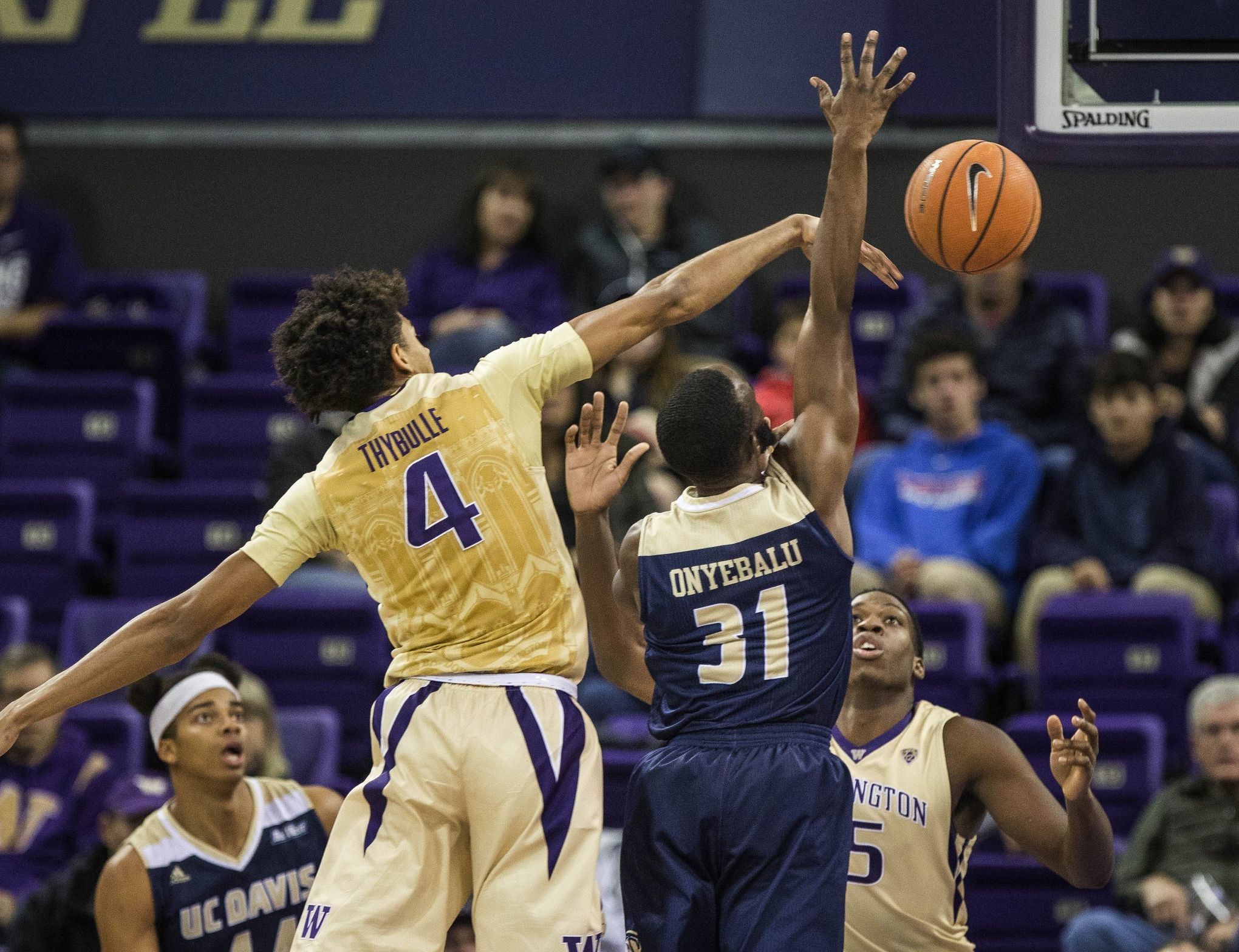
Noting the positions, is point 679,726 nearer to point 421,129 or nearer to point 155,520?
point 155,520

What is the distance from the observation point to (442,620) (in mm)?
4230

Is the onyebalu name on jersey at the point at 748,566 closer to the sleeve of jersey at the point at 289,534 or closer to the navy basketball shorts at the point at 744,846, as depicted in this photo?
the navy basketball shorts at the point at 744,846

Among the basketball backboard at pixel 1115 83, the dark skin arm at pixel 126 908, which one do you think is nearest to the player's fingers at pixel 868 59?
the basketball backboard at pixel 1115 83

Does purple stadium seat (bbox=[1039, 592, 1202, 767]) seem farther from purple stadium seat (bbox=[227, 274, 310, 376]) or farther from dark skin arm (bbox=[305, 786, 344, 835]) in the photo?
purple stadium seat (bbox=[227, 274, 310, 376])

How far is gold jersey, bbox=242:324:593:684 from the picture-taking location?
4188 millimetres

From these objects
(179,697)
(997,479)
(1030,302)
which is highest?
(1030,302)

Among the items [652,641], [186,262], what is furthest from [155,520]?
[652,641]

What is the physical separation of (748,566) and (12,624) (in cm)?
462

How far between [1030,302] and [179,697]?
4.90m

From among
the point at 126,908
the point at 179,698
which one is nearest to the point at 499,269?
the point at 179,698

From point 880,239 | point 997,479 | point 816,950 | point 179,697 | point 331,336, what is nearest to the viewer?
point 816,950

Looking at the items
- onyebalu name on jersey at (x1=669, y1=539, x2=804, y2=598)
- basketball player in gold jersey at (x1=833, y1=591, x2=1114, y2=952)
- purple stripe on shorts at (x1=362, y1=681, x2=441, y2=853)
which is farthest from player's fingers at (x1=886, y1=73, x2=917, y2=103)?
purple stripe on shorts at (x1=362, y1=681, x2=441, y2=853)

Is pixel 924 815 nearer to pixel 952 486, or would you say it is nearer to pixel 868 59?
pixel 868 59

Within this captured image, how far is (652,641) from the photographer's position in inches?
167
